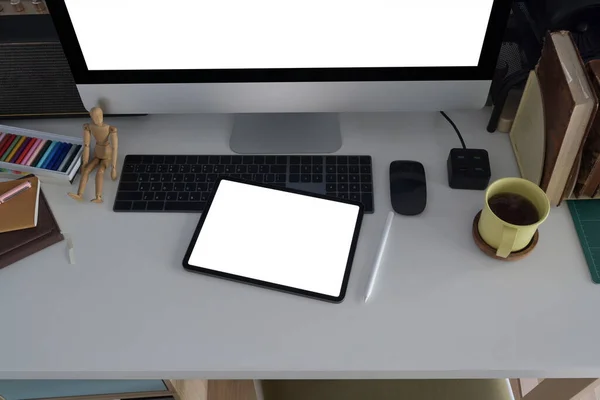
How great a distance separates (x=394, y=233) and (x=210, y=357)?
302mm

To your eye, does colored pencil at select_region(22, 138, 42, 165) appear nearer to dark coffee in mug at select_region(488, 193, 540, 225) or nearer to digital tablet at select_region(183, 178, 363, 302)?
digital tablet at select_region(183, 178, 363, 302)

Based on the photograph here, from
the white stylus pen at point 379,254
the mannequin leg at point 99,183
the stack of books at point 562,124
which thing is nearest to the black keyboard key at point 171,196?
the mannequin leg at point 99,183

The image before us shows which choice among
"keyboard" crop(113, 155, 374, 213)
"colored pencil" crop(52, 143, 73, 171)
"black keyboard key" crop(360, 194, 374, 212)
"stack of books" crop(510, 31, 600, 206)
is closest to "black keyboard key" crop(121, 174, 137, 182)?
"keyboard" crop(113, 155, 374, 213)

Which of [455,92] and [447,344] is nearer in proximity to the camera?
[447,344]

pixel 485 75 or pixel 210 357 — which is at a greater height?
pixel 485 75

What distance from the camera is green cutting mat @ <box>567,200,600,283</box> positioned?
0.72m

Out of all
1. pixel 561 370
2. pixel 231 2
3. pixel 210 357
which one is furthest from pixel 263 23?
pixel 561 370

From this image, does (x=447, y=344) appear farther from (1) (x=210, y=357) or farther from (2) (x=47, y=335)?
Answer: (2) (x=47, y=335)

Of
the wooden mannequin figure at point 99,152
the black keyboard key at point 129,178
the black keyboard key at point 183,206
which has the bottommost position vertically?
the black keyboard key at point 183,206

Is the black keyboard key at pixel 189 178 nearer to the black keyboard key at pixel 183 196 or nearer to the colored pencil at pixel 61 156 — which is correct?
the black keyboard key at pixel 183 196

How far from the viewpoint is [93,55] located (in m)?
0.74

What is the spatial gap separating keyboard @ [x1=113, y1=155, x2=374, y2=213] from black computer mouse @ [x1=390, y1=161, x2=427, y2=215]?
0.12 feet

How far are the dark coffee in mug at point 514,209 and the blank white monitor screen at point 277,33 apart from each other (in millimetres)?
193

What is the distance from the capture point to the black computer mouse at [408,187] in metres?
0.77
